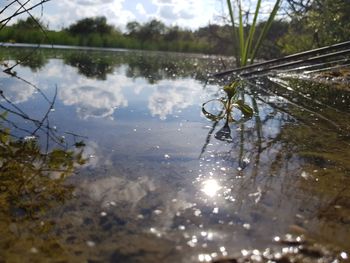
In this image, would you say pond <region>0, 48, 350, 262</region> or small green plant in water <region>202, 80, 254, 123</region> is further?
small green plant in water <region>202, 80, 254, 123</region>

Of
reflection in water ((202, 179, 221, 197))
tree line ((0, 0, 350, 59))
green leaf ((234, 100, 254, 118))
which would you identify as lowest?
reflection in water ((202, 179, 221, 197))

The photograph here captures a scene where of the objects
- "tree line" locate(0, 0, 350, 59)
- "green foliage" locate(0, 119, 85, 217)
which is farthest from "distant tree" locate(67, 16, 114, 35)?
"green foliage" locate(0, 119, 85, 217)

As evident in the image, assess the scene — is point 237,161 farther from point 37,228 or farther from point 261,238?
point 37,228

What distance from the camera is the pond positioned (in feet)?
3.05

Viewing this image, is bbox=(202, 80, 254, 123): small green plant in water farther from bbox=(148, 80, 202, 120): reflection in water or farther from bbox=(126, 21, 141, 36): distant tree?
bbox=(126, 21, 141, 36): distant tree

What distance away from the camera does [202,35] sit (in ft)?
79.9

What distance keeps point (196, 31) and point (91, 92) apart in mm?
23411

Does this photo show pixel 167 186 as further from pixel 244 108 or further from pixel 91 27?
pixel 91 27

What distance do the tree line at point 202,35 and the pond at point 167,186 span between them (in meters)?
0.93

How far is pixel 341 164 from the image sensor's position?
163cm

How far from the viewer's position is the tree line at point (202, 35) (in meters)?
6.89

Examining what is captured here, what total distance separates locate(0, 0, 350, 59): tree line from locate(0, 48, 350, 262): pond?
931mm

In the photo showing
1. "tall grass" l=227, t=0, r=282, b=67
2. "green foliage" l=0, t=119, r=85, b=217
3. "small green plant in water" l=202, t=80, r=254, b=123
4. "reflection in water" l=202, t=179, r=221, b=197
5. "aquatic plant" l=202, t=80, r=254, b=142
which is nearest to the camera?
"green foliage" l=0, t=119, r=85, b=217

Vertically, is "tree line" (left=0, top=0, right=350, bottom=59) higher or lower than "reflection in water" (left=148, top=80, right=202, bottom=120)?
higher
